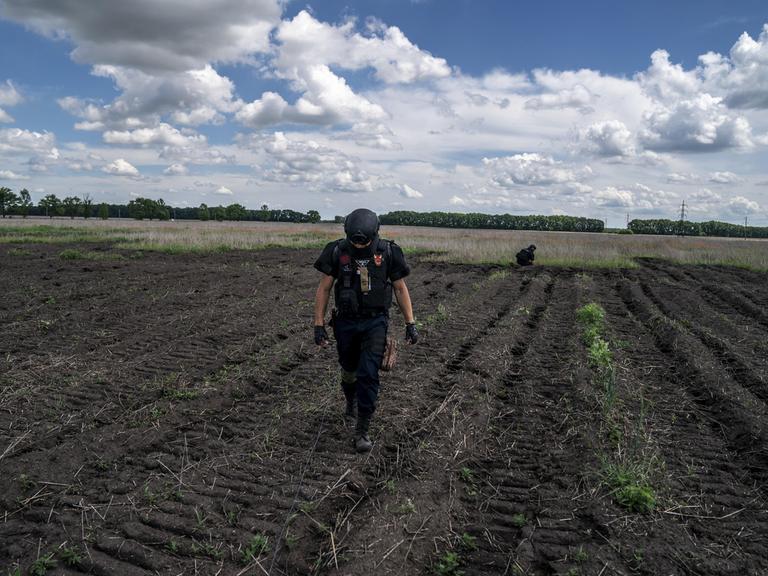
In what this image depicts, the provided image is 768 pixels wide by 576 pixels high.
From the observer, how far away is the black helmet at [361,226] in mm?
4672

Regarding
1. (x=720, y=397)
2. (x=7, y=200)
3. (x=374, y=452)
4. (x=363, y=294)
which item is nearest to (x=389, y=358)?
(x=363, y=294)

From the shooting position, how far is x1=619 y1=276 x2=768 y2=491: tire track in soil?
4836 mm

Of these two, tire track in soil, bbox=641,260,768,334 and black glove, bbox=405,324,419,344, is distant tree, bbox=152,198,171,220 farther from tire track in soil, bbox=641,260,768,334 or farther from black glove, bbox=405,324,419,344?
black glove, bbox=405,324,419,344

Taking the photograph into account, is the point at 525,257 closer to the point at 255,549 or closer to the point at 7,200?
the point at 255,549

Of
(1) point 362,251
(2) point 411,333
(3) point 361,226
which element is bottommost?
(2) point 411,333

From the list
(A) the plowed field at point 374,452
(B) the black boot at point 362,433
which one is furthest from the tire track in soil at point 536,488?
(B) the black boot at point 362,433

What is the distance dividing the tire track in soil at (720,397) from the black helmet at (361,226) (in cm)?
380

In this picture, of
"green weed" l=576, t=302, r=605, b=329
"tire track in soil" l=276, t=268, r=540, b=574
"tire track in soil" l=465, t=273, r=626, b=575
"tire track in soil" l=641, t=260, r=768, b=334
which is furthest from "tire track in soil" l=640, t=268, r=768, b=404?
"tire track in soil" l=276, t=268, r=540, b=574

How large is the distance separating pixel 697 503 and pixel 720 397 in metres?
2.69

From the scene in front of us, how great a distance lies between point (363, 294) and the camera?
4.79 meters

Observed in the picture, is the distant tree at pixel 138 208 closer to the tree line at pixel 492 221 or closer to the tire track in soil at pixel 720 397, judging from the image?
the tree line at pixel 492 221

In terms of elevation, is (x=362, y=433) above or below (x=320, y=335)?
below

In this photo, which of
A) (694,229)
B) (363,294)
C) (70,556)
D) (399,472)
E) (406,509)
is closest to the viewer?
(70,556)

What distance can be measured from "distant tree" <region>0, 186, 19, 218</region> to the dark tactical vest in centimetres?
9266
